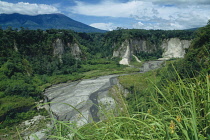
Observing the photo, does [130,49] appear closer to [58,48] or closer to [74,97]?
[58,48]

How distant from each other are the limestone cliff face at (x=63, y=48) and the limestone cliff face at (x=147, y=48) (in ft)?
61.2

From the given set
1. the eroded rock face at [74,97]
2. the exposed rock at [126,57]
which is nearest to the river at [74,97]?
the eroded rock face at [74,97]

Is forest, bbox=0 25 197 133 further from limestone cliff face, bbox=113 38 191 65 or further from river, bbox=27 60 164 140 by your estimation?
river, bbox=27 60 164 140

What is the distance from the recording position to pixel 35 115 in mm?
25641

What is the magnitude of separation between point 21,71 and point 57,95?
10.7 m

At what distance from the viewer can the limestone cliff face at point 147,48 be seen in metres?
73.9

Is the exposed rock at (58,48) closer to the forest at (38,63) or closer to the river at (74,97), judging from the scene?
the forest at (38,63)

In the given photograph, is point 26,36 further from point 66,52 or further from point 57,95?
point 57,95

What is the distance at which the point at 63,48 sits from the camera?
60.7 meters

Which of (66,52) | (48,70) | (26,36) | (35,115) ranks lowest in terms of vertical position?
(35,115)

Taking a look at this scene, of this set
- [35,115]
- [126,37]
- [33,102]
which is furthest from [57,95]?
[126,37]

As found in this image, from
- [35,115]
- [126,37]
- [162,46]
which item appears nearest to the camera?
[35,115]

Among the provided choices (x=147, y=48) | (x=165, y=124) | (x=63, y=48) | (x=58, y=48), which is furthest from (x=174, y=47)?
(x=165, y=124)

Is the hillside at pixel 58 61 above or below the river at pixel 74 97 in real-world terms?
above
